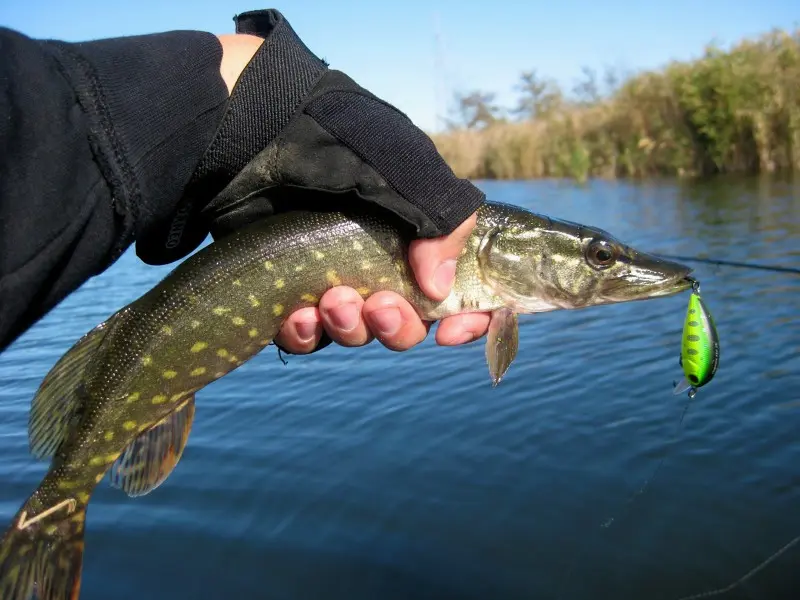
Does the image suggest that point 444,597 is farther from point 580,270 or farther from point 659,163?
point 659,163

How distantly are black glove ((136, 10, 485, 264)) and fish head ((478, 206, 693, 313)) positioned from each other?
416 mm

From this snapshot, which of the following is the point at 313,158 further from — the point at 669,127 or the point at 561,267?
the point at 669,127

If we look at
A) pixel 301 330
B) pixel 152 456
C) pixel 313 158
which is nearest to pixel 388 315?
pixel 301 330

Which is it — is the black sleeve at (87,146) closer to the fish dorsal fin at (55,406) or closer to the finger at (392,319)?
the fish dorsal fin at (55,406)

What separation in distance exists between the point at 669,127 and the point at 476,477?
2313cm

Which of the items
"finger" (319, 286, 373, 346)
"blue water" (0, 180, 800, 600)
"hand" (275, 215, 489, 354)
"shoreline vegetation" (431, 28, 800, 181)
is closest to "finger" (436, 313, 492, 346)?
"hand" (275, 215, 489, 354)

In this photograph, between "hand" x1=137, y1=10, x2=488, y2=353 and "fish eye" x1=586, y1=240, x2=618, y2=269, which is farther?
"fish eye" x1=586, y1=240, x2=618, y2=269

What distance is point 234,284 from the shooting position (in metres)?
2.82

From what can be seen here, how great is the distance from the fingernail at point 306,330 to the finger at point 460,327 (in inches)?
21.6

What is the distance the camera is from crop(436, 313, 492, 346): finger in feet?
10.5

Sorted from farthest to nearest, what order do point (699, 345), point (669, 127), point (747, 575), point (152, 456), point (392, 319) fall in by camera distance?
point (669, 127) < point (747, 575) < point (699, 345) < point (392, 319) < point (152, 456)

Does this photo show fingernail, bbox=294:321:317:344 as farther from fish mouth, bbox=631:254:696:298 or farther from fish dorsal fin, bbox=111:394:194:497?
fish mouth, bbox=631:254:696:298

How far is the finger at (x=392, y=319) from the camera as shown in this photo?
118 inches

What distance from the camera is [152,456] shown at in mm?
2922
